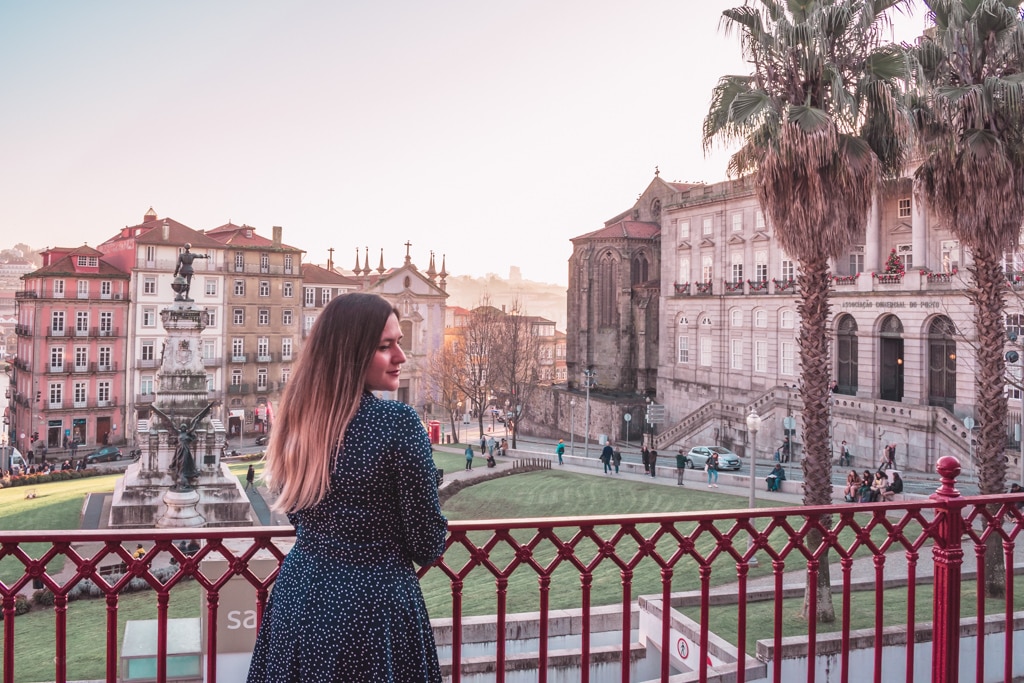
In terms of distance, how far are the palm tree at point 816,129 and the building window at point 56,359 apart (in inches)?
2004

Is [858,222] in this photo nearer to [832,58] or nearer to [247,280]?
[832,58]

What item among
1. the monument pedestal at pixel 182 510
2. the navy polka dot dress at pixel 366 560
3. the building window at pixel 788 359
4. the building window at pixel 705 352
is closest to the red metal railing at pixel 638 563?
the navy polka dot dress at pixel 366 560

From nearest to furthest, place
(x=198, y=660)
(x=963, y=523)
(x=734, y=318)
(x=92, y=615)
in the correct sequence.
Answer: (x=963, y=523) < (x=198, y=660) < (x=92, y=615) < (x=734, y=318)

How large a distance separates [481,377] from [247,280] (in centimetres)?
2043

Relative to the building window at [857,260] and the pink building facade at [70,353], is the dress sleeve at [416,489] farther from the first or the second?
the pink building facade at [70,353]

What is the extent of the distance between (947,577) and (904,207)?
4200 centimetres

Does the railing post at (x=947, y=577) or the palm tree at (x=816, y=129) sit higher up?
the palm tree at (x=816, y=129)

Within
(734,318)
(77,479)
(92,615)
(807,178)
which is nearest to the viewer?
(807,178)

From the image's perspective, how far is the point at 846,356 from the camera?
43.4 m

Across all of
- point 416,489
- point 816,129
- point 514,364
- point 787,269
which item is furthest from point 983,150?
point 514,364

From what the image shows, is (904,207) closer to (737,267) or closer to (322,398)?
(737,267)

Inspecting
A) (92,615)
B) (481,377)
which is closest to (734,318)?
(481,377)

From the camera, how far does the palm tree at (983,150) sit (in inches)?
606

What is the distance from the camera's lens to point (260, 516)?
28.3 meters
